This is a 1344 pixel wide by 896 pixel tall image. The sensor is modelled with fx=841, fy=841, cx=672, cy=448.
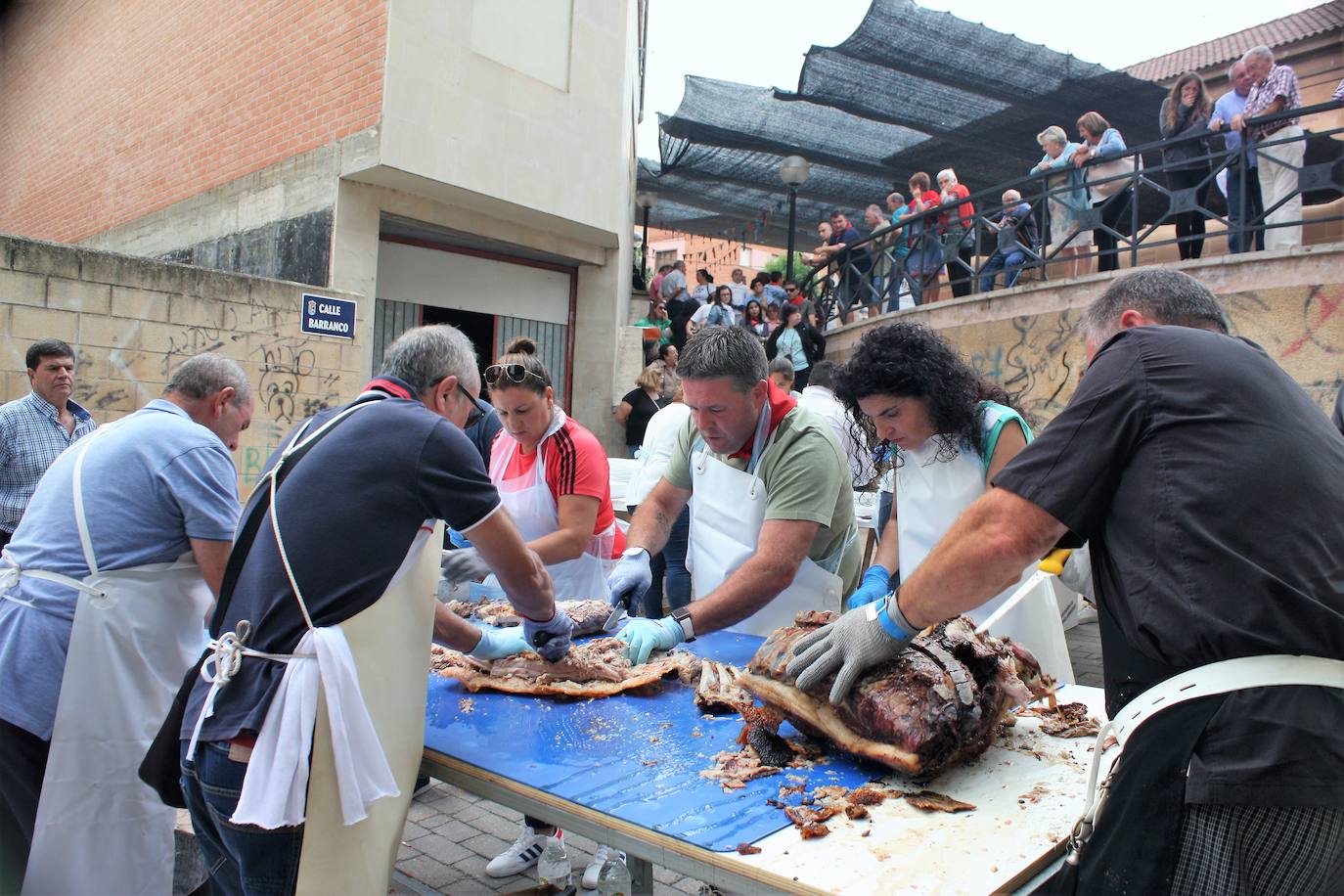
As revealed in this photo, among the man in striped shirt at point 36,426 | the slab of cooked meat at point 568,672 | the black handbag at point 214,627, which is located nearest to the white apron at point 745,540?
the slab of cooked meat at point 568,672

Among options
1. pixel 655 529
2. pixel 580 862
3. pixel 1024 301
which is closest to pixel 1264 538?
pixel 655 529

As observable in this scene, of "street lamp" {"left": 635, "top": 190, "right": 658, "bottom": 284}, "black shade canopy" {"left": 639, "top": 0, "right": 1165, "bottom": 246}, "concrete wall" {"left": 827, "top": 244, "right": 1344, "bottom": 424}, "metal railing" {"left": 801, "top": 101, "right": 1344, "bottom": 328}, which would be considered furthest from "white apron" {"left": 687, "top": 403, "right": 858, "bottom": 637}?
"street lamp" {"left": 635, "top": 190, "right": 658, "bottom": 284}

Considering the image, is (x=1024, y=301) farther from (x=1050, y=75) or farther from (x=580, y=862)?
(x=580, y=862)

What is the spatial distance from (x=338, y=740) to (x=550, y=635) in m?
0.79

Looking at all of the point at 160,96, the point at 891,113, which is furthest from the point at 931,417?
the point at 160,96

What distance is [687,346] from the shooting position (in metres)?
3.31

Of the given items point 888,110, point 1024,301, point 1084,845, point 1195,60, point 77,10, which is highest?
point 1195,60

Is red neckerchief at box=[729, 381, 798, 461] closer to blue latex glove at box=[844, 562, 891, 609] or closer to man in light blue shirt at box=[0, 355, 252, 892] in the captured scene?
blue latex glove at box=[844, 562, 891, 609]

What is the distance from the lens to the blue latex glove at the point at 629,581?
3227 millimetres

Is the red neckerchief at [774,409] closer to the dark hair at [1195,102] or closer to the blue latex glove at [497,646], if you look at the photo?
the blue latex glove at [497,646]

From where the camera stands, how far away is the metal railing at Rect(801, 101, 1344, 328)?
7477 mm

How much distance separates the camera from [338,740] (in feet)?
6.14

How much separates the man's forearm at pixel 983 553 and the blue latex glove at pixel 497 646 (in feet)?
4.84

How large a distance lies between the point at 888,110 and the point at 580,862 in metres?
12.4
